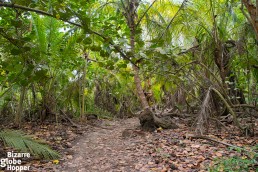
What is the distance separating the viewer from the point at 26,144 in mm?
3510

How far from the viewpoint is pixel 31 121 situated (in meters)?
6.62

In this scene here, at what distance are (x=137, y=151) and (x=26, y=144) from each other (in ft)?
5.65

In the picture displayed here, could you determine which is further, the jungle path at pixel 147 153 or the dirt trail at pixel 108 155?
the dirt trail at pixel 108 155

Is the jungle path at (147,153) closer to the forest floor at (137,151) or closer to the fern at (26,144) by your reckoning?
the forest floor at (137,151)

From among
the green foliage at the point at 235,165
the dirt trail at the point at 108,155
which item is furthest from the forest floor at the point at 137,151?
the green foliage at the point at 235,165

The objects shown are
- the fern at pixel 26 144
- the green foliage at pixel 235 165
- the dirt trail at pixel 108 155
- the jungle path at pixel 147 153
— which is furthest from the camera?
the fern at pixel 26 144

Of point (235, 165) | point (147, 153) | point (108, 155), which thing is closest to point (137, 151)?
point (147, 153)

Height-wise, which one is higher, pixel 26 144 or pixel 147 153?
pixel 26 144

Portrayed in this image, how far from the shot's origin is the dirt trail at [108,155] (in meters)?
3.29

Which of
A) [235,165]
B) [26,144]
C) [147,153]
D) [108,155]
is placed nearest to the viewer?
[235,165]

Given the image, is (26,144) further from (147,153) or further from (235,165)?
(235,165)

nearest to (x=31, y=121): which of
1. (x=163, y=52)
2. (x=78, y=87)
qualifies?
(x=78, y=87)

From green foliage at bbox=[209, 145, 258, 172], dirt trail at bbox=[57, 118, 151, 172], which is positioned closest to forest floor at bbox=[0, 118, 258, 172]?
dirt trail at bbox=[57, 118, 151, 172]

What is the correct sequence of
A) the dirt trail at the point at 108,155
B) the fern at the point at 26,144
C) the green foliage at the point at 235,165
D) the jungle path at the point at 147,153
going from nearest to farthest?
the green foliage at the point at 235,165, the jungle path at the point at 147,153, the dirt trail at the point at 108,155, the fern at the point at 26,144
